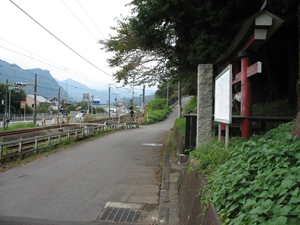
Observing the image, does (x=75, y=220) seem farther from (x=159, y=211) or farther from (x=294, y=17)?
(x=294, y=17)

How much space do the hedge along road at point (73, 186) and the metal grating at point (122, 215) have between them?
0.20m

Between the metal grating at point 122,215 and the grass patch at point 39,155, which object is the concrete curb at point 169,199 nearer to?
the metal grating at point 122,215

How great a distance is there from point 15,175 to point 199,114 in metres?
5.92

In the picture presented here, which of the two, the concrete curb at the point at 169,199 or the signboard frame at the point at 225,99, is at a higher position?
the signboard frame at the point at 225,99

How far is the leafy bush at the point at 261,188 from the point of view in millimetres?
1739

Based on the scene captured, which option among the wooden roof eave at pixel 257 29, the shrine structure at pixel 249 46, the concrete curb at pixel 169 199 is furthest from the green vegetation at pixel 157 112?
the wooden roof eave at pixel 257 29

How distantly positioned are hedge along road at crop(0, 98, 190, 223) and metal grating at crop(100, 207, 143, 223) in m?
0.20

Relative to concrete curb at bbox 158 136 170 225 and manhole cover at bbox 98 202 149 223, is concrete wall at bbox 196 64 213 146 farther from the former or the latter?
manhole cover at bbox 98 202 149 223

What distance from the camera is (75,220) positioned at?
420 cm

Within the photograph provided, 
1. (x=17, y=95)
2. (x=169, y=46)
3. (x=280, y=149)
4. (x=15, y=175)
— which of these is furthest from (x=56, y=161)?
(x=17, y=95)

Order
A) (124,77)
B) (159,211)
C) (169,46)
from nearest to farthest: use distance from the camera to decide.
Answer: (159,211) → (169,46) → (124,77)

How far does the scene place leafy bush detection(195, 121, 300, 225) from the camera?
1739 mm

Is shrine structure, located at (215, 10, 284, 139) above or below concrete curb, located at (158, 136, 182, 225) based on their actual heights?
above

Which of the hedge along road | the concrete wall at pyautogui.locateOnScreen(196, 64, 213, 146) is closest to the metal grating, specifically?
the hedge along road
